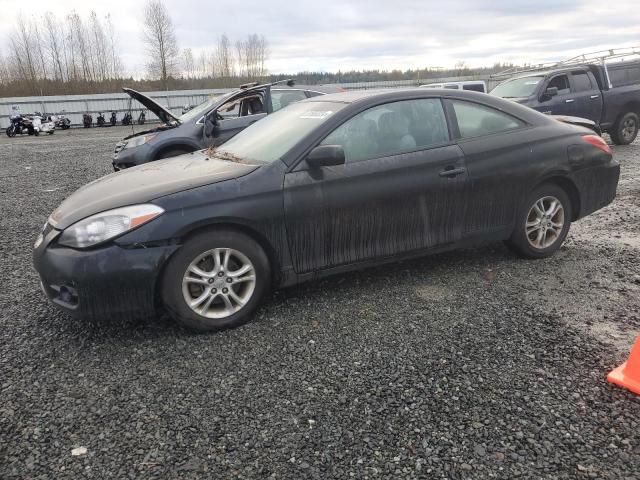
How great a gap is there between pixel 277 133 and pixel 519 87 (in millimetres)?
9254

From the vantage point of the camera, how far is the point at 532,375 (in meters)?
2.79

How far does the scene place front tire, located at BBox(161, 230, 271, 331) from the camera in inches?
127

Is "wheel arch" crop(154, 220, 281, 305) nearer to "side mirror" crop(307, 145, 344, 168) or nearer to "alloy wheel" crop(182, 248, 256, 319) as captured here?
"alloy wheel" crop(182, 248, 256, 319)

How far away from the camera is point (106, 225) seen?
316 centimetres

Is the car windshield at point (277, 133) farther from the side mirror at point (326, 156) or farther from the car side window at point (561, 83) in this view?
the car side window at point (561, 83)

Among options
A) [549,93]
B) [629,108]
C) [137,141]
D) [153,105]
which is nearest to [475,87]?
[629,108]

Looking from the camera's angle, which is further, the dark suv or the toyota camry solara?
the dark suv

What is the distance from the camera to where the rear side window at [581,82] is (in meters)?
11.2

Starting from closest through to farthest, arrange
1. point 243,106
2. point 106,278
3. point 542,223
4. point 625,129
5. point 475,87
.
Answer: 1. point 106,278
2. point 542,223
3. point 243,106
4. point 625,129
5. point 475,87

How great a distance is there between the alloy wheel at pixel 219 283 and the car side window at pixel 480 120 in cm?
209

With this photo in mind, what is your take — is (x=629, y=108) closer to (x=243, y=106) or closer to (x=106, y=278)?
(x=243, y=106)

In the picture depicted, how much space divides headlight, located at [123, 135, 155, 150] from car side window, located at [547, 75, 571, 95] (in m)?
8.43

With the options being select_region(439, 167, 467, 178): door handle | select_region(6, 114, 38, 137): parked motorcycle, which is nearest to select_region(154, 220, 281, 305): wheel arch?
select_region(439, 167, 467, 178): door handle

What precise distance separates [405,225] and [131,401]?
2234 mm
